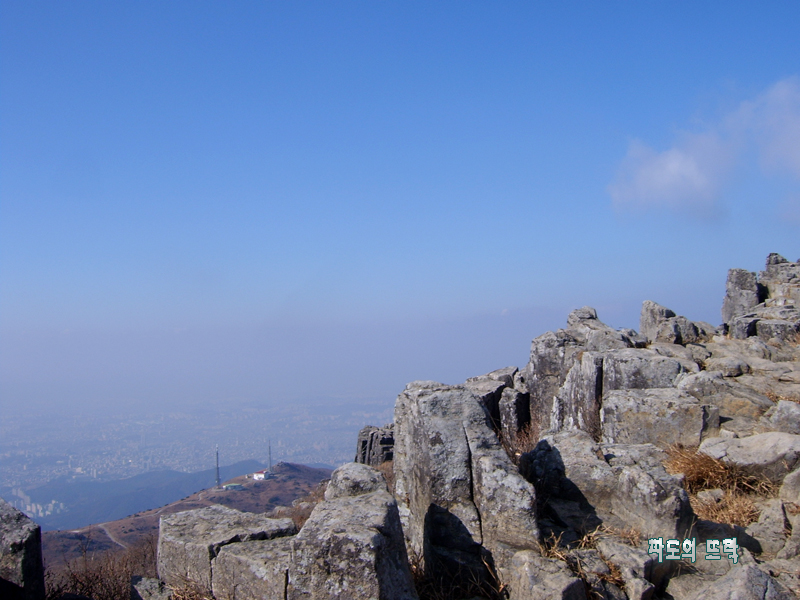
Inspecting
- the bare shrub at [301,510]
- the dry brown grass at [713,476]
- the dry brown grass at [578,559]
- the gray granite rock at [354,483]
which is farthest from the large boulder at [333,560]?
the bare shrub at [301,510]

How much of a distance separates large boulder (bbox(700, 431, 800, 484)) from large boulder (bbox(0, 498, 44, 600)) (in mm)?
8695

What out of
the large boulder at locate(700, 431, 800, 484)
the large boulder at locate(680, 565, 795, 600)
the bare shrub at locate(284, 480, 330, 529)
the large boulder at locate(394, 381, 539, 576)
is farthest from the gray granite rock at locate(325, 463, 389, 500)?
the bare shrub at locate(284, 480, 330, 529)

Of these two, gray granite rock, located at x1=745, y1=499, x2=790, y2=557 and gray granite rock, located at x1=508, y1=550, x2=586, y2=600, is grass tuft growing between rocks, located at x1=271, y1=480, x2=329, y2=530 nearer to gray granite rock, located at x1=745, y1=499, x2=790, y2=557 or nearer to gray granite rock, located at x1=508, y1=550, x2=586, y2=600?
gray granite rock, located at x1=508, y1=550, x2=586, y2=600

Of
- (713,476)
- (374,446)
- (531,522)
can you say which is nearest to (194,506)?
(374,446)

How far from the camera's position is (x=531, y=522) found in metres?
5.80

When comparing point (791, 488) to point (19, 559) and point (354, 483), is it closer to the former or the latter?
point (354, 483)

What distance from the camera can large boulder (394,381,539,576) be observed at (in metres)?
5.84

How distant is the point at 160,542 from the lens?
6.33 metres

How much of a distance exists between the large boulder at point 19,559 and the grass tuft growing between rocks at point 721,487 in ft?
25.3

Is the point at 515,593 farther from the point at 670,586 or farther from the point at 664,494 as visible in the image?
the point at 664,494

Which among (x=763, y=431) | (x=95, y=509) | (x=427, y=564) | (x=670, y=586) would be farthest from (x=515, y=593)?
(x=95, y=509)

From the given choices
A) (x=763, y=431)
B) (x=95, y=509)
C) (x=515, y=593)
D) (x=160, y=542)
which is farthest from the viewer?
(x=95, y=509)

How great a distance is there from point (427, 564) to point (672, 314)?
18.0 metres

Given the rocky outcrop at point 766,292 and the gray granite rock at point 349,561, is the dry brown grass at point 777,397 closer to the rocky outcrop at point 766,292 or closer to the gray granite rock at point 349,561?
the gray granite rock at point 349,561
